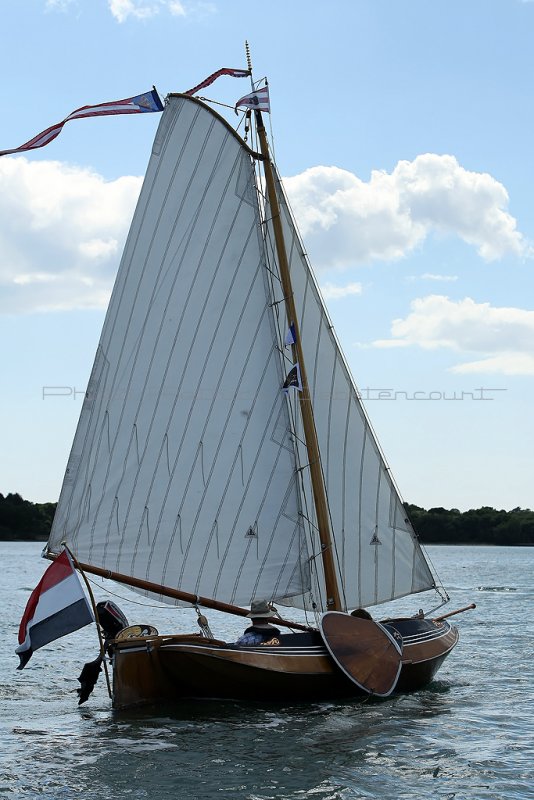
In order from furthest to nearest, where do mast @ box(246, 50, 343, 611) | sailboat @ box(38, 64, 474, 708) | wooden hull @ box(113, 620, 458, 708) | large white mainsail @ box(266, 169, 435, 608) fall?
large white mainsail @ box(266, 169, 435, 608) → mast @ box(246, 50, 343, 611) → sailboat @ box(38, 64, 474, 708) → wooden hull @ box(113, 620, 458, 708)

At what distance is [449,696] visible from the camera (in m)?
21.7

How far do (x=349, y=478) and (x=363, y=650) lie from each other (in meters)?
4.06

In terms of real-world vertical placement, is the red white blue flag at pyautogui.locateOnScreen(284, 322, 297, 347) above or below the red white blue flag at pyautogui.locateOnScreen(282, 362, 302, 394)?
above

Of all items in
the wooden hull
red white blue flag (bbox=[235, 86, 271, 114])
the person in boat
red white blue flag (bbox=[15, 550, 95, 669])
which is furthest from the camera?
red white blue flag (bbox=[235, 86, 271, 114])

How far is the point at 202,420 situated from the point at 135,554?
9.35ft

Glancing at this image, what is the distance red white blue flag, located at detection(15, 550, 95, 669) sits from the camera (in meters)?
17.8

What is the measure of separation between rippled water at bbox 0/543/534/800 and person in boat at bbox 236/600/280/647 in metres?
1.22

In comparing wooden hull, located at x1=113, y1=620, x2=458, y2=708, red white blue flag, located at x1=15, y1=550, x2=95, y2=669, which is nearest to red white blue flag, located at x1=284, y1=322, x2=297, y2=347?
wooden hull, located at x1=113, y1=620, x2=458, y2=708

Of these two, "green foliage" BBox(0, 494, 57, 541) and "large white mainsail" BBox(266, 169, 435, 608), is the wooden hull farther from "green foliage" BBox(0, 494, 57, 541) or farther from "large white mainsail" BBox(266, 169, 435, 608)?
"green foliage" BBox(0, 494, 57, 541)

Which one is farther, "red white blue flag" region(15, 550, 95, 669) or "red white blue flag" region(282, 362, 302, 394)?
"red white blue flag" region(282, 362, 302, 394)

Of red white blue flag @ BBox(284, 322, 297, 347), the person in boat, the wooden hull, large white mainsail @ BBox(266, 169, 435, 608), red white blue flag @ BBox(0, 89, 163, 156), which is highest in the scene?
red white blue flag @ BBox(0, 89, 163, 156)

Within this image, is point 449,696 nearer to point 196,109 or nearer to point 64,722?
point 64,722

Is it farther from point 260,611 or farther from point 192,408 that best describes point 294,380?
point 260,611

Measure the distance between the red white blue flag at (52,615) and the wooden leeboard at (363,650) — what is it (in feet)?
13.9
